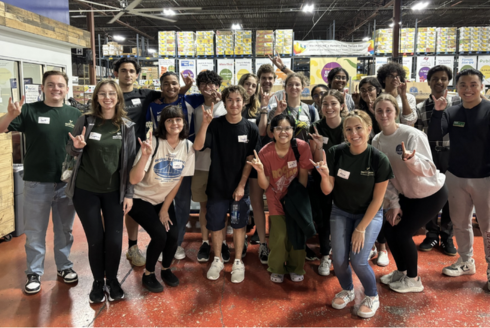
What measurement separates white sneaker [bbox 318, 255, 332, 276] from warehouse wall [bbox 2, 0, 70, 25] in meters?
6.02

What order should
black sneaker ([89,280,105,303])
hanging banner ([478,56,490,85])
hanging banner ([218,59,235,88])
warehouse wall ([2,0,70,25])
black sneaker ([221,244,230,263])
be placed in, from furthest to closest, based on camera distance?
hanging banner ([218,59,235,88]), hanging banner ([478,56,490,85]), warehouse wall ([2,0,70,25]), black sneaker ([221,244,230,263]), black sneaker ([89,280,105,303])

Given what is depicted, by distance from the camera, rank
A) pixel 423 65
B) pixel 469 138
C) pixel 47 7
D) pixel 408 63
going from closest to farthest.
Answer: pixel 469 138 → pixel 47 7 → pixel 423 65 → pixel 408 63

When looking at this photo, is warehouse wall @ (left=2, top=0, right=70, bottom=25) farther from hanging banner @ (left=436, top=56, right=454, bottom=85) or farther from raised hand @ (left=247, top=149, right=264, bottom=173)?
hanging banner @ (left=436, top=56, right=454, bottom=85)

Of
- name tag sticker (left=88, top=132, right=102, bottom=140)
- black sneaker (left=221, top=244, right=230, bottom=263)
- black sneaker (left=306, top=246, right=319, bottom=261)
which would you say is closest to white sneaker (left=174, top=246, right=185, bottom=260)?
black sneaker (left=221, top=244, right=230, bottom=263)

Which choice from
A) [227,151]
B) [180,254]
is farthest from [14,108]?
[180,254]

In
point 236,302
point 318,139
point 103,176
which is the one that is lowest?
point 236,302

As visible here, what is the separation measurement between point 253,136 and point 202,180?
73cm

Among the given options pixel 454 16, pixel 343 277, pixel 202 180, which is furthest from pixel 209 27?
pixel 343 277

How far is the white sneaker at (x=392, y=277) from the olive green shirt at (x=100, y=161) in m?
2.43

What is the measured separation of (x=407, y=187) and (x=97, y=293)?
8.55 ft

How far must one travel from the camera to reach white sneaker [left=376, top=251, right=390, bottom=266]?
124 inches

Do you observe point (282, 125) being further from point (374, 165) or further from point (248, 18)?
point (248, 18)

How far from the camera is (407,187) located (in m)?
2.54

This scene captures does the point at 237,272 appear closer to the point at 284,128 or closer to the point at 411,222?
the point at 284,128
